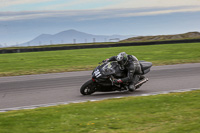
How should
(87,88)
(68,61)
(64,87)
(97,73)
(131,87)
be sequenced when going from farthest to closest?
(68,61) → (64,87) → (131,87) → (87,88) → (97,73)

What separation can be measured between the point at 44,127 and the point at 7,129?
692 millimetres

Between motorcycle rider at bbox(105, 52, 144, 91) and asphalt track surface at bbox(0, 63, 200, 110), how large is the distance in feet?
1.42

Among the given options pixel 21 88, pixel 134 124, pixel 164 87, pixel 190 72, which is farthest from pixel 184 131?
pixel 190 72

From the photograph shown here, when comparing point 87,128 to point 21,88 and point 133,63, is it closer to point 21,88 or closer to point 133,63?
point 133,63

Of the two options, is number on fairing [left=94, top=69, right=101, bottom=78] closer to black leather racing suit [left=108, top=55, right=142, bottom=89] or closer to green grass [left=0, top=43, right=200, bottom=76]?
black leather racing suit [left=108, top=55, right=142, bottom=89]

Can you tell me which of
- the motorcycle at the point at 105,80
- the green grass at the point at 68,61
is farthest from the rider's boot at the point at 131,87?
the green grass at the point at 68,61

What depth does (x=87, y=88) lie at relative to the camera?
9.44 metres

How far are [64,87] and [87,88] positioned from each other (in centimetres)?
193

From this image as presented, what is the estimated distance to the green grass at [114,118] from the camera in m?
5.61

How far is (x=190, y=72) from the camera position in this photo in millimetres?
13750

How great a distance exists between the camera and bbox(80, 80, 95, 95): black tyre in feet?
30.5

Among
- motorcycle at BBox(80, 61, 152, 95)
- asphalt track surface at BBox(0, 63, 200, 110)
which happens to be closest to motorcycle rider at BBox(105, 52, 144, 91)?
motorcycle at BBox(80, 61, 152, 95)

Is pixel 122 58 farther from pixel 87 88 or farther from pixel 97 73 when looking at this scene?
pixel 87 88

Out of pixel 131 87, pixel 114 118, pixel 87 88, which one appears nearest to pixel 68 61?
pixel 87 88
